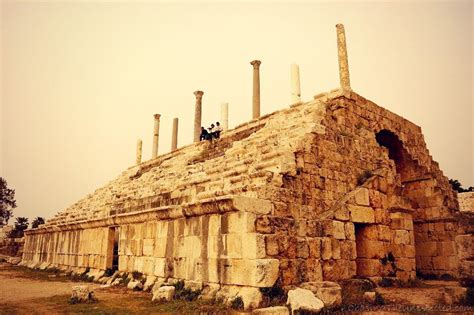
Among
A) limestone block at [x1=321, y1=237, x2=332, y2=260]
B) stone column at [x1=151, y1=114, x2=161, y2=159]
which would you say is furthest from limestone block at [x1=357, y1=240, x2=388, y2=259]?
stone column at [x1=151, y1=114, x2=161, y2=159]

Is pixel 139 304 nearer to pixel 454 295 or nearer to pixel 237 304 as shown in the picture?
pixel 237 304

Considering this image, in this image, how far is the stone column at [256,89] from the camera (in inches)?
773

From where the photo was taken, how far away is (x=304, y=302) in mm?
6125

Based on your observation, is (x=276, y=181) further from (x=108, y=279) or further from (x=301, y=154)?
(x=108, y=279)

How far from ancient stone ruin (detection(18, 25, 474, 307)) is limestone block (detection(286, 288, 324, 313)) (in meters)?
0.70

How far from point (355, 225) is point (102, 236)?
8261 millimetres

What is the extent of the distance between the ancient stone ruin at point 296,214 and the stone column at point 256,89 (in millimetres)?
4480

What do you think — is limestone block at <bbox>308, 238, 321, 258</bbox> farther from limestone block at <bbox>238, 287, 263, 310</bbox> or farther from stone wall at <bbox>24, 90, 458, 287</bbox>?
limestone block at <bbox>238, 287, 263, 310</bbox>

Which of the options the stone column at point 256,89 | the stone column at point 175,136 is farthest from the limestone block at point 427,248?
the stone column at point 175,136

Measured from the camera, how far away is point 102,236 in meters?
12.6

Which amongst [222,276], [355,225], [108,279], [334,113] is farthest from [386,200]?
[108,279]

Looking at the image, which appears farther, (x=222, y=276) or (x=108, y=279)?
(x=108, y=279)

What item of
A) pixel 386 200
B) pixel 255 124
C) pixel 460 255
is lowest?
pixel 460 255

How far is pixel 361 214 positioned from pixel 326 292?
11.6 feet
